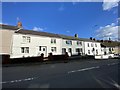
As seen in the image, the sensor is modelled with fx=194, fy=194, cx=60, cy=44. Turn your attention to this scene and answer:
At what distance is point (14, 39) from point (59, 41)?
53.2ft

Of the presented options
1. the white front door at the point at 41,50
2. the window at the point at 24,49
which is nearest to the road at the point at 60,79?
the window at the point at 24,49

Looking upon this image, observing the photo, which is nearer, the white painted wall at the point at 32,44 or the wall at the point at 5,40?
the wall at the point at 5,40

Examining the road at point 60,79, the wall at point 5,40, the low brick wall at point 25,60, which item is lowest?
the road at point 60,79

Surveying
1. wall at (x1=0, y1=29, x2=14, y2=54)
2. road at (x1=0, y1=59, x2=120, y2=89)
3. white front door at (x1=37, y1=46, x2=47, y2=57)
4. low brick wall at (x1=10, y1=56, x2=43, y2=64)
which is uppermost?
wall at (x1=0, y1=29, x2=14, y2=54)

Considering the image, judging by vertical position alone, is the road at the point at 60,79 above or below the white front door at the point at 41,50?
below

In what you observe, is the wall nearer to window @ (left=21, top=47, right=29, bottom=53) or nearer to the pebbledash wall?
the pebbledash wall

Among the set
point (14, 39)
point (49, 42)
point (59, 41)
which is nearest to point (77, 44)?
point (59, 41)

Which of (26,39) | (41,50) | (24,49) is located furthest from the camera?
(41,50)

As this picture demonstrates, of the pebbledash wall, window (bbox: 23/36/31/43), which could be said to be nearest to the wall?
the pebbledash wall

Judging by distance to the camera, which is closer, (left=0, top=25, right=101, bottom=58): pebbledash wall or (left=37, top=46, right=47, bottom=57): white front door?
(left=0, top=25, right=101, bottom=58): pebbledash wall

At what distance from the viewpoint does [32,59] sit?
31906mm

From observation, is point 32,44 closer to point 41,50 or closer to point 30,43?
point 30,43

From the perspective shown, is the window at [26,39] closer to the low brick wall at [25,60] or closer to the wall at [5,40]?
the wall at [5,40]

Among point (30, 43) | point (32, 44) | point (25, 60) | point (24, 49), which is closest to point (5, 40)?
point (24, 49)
